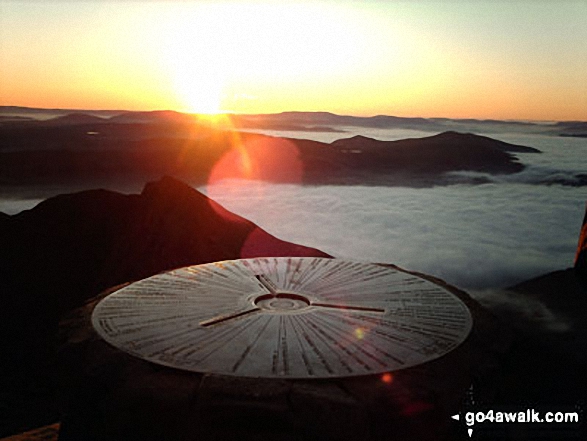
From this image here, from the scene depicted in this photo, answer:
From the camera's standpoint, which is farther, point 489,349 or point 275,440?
point 489,349

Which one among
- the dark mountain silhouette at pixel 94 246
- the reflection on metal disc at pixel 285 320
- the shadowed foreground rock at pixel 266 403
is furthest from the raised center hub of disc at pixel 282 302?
the dark mountain silhouette at pixel 94 246

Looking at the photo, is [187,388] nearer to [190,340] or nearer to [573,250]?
[190,340]

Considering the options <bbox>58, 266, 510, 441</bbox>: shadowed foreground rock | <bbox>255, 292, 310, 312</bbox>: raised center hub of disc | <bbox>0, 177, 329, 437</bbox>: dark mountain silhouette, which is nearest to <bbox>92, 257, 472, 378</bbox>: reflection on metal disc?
<bbox>255, 292, 310, 312</bbox>: raised center hub of disc

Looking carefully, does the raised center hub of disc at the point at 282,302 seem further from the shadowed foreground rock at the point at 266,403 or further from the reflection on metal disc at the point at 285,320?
the shadowed foreground rock at the point at 266,403

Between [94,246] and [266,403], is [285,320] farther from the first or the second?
[94,246]

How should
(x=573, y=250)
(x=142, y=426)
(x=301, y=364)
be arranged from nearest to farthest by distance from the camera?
(x=142, y=426) < (x=301, y=364) < (x=573, y=250)

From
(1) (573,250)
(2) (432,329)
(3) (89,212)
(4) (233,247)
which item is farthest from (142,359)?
(1) (573,250)

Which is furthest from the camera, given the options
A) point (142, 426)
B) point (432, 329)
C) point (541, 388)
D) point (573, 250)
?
point (573, 250)

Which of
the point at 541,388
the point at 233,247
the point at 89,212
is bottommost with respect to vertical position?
the point at 541,388

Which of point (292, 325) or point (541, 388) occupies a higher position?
point (292, 325)
